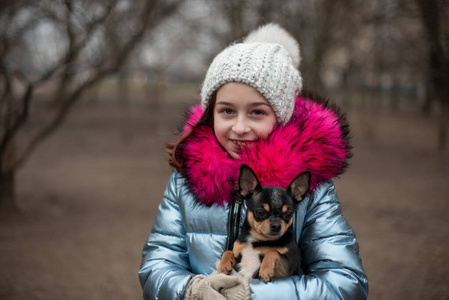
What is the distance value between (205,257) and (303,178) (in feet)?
1.90

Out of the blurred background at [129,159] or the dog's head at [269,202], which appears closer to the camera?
the dog's head at [269,202]

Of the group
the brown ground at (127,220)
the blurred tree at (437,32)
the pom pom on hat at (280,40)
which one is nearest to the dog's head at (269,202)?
the pom pom on hat at (280,40)

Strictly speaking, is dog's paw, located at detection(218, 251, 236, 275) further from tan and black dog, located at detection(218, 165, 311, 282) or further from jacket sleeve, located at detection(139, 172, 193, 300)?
jacket sleeve, located at detection(139, 172, 193, 300)

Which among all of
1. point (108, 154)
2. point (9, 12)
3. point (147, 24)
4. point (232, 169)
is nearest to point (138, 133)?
point (108, 154)

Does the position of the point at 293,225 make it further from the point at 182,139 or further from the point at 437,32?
the point at 437,32

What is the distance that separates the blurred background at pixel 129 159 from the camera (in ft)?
17.6

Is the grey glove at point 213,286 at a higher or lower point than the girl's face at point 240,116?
lower

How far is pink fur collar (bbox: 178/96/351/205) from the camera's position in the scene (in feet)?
6.50

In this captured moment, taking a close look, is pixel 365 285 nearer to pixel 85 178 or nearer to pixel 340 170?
pixel 340 170

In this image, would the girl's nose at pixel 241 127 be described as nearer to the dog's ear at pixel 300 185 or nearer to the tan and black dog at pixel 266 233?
the tan and black dog at pixel 266 233

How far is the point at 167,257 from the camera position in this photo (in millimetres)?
2070

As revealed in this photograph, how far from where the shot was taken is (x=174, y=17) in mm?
10602

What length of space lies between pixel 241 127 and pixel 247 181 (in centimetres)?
27

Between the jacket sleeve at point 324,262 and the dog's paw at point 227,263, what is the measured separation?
11cm
